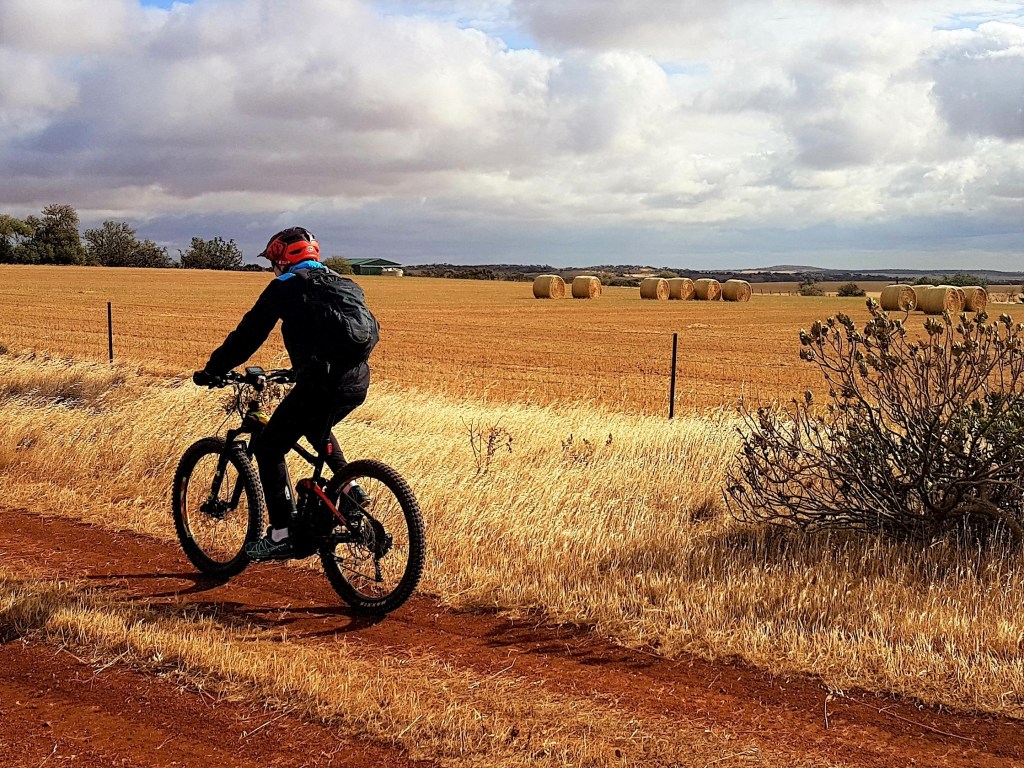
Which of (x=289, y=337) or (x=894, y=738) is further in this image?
(x=289, y=337)

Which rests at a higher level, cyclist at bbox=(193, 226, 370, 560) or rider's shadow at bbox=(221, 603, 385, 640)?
cyclist at bbox=(193, 226, 370, 560)

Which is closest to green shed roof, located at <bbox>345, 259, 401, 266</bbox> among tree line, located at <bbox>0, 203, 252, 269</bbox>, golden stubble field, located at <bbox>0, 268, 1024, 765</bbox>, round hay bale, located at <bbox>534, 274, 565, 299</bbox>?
tree line, located at <bbox>0, 203, 252, 269</bbox>

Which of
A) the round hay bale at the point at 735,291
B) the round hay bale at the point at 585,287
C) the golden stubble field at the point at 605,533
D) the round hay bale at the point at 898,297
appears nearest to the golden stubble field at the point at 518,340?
the golden stubble field at the point at 605,533

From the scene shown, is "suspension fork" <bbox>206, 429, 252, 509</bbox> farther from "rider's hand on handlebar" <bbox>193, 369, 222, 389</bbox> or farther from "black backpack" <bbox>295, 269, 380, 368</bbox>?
"black backpack" <bbox>295, 269, 380, 368</bbox>

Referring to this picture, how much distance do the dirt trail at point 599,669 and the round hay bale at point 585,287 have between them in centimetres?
5063

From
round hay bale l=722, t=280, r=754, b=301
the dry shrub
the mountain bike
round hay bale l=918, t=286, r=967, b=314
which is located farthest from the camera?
round hay bale l=722, t=280, r=754, b=301

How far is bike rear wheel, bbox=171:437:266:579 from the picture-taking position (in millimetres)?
5598

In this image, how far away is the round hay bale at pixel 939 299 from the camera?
44.2m

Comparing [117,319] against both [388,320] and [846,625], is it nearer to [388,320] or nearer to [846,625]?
[388,320]

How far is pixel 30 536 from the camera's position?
6594 mm

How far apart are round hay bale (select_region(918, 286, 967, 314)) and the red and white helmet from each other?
143 ft

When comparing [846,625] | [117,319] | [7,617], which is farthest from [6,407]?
[117,319]

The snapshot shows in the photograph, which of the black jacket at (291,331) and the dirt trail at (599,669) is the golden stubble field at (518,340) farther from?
the black jacket at (291,331)

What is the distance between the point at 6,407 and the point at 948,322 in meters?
9.00
